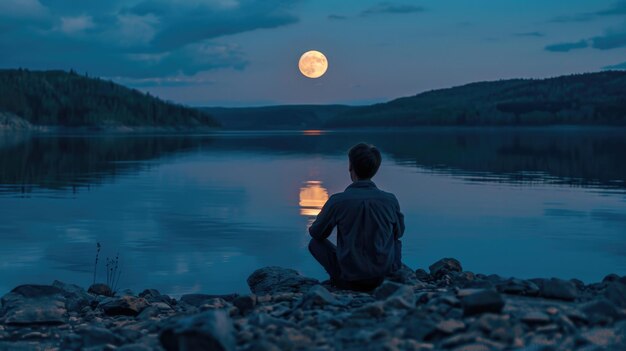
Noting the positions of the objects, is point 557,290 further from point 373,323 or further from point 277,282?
point 277,282

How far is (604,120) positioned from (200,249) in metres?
178

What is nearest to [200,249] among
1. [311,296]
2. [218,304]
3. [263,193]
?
[218,304]

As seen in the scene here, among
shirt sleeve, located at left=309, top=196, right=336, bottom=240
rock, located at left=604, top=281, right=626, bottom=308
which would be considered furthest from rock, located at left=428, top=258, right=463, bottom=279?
rock, located at left=604, top=281, right=626, bottom=308

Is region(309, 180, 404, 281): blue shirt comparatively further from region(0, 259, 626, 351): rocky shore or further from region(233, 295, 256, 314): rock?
region(233, 295, 256, 314): rock

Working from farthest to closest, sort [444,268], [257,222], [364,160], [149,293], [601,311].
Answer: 1. [257,222]
2. [444,268]
3. [149,293]
4. [364,160]
5. [601,311]

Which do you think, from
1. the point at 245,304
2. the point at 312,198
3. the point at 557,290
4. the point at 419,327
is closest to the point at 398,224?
the point at 557,290

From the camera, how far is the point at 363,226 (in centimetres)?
849

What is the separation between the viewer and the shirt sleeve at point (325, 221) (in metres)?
8.58

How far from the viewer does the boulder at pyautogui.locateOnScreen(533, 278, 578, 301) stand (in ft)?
23.7

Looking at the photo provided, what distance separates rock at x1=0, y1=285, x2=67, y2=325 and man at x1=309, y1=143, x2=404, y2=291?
3278 mm

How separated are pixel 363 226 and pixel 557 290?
2301 mm

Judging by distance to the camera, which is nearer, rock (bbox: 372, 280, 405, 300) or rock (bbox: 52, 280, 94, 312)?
rock (bbox: 372, 280, 405, 300)

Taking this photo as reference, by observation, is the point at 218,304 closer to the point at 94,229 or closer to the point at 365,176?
the point at 365,176

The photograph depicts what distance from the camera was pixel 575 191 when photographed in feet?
88.5
